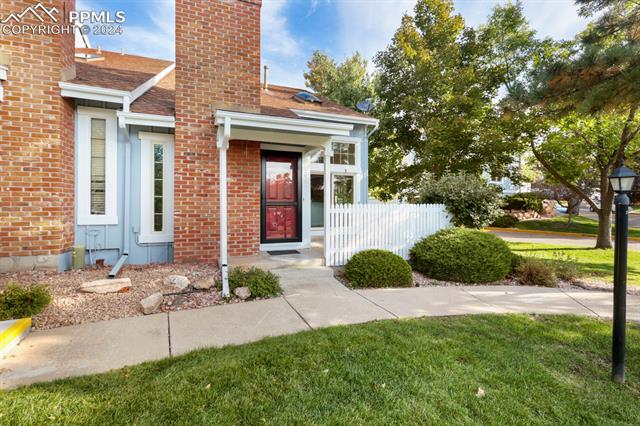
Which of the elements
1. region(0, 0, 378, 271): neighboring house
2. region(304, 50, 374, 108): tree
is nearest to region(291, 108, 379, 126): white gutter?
region(0, 0, 378, 271): neighboring house

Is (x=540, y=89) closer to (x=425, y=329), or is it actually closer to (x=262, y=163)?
(x=425, y=329)

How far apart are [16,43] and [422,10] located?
15.4 m

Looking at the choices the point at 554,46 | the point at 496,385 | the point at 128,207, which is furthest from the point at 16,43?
the point at 554,46

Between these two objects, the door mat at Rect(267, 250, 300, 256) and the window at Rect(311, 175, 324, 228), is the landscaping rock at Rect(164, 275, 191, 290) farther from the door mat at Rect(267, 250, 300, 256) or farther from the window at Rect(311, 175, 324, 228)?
the window at Rect(311, 175, 324, 228)

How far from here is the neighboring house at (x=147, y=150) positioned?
5008 millimetres

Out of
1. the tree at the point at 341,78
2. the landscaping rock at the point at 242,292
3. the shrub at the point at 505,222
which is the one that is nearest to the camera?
the landscaping rock at the point at 242,292

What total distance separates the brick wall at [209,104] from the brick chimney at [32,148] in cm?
180

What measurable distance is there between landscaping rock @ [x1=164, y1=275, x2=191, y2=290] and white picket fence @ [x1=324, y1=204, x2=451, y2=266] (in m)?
2.61

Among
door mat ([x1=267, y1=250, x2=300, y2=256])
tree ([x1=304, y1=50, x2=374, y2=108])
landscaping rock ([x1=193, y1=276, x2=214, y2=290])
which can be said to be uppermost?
tree ([x1=304, y1=50, x2=374, y2=108])

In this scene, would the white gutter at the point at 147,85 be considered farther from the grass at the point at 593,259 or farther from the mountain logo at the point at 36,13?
the grass at the point at 593,259

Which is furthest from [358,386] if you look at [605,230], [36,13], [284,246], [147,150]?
[605,230]

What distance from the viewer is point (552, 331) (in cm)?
352

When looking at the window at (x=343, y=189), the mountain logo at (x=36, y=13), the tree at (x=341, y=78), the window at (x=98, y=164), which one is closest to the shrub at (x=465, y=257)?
the window at (x=343, y=189)

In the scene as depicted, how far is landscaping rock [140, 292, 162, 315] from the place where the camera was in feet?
12.5
